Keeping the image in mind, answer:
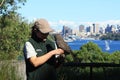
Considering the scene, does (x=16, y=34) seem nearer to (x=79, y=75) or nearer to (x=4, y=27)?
(x=4, y=27)

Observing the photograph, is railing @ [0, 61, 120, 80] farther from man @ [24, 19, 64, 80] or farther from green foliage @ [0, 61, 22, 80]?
man @ [24, 19, 64, 80]

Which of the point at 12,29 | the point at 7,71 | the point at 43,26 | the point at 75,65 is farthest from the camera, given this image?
the point at 12,29

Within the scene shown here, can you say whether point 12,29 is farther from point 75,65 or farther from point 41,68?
point 41,68

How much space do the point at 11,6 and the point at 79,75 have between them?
24.6m

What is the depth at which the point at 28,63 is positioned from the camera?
6000mm

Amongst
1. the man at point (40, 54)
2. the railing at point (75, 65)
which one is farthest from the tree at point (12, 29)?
the man at point (40, 54)

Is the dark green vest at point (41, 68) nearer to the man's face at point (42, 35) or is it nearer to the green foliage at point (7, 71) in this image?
the man's face at point (42, 35)

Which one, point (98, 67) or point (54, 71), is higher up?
point (54, 71)

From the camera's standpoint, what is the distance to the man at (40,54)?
587 cm

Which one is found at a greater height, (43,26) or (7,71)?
(43,26)

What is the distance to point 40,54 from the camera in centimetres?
600

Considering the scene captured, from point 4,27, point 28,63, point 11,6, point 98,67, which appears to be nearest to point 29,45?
point 28,63

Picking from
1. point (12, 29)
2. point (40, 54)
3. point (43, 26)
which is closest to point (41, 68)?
point (40, 54)

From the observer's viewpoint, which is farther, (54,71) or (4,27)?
(4,27)
